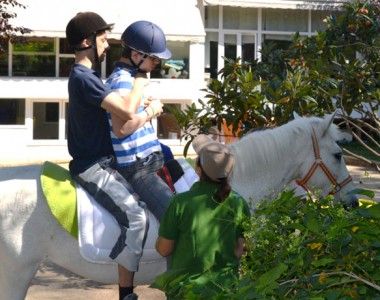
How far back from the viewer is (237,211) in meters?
4.74

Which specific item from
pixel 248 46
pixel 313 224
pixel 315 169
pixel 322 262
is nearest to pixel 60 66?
pixel 248 46

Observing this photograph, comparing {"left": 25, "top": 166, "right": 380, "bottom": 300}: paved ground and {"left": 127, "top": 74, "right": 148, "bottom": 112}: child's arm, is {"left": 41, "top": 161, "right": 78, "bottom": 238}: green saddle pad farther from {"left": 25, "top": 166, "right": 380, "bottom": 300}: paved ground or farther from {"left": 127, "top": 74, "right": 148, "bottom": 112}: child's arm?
{"left": 25, "top": 166, "right": 380, "bottom": 300}: paved ground

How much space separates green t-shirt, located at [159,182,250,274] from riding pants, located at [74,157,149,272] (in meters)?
0.86

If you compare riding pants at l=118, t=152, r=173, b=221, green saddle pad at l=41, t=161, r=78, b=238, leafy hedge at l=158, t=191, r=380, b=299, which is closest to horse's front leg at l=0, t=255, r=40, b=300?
green saddle pad at l=41, t=161, r=78, b=238

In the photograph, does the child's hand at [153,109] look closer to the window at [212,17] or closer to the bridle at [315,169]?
the bridle at [315,169]

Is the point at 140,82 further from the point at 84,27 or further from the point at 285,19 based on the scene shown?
the point at 285,19

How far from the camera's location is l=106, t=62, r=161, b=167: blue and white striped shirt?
5.68 m

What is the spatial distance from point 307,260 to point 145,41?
9.20ft

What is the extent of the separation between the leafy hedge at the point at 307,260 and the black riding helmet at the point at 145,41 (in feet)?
7.39

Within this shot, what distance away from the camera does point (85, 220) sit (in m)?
5.67

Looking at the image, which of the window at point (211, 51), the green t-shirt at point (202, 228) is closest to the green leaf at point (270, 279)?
the green t-shirt at point (202, 228)

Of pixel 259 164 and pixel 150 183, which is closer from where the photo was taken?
pixel 150 183

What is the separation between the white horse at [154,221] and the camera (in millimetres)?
5766

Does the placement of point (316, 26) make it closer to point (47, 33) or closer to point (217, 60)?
point (217, 60)
